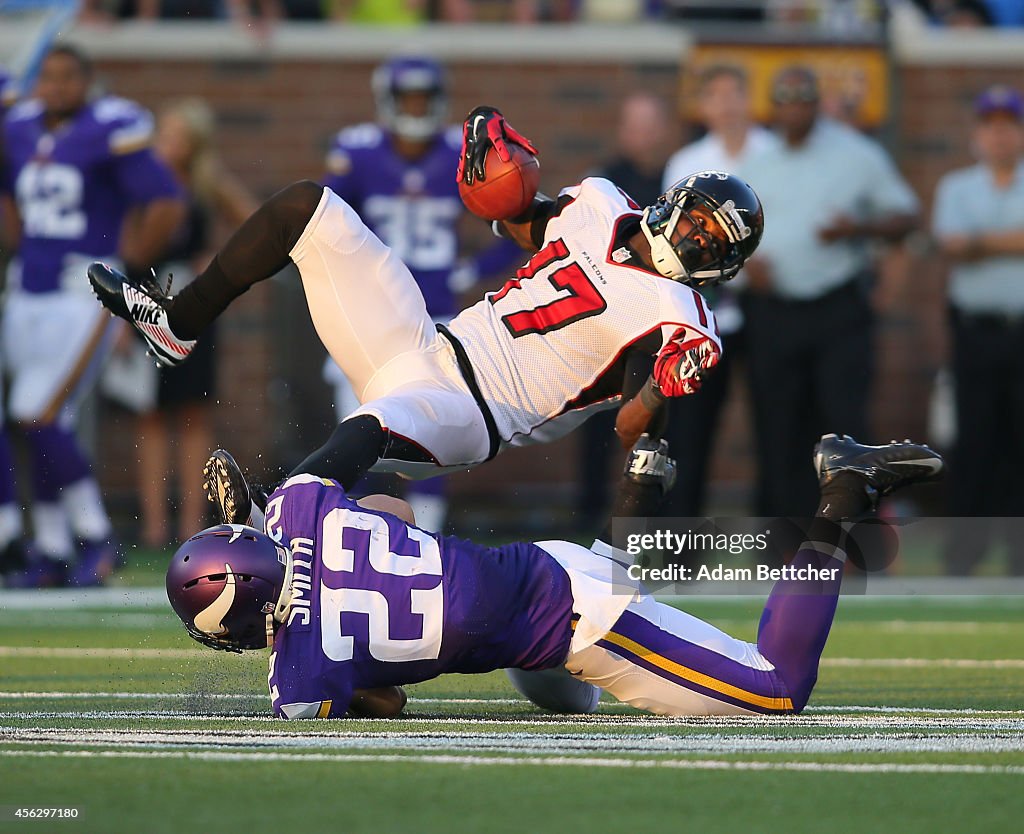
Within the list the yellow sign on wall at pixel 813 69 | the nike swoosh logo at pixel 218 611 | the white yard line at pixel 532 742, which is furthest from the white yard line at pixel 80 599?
the yellow sign on wall at pixel 813 69

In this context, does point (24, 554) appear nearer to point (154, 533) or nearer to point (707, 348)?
point (154, 533)

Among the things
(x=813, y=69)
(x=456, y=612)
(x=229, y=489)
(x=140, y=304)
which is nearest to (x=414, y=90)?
(x=140, y=304)

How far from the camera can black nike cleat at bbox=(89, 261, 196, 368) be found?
5309mm

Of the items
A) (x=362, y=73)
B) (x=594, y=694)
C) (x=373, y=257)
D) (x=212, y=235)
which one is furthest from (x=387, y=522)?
(x=362, y=73)

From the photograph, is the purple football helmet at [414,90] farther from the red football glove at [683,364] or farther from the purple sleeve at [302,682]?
the purple sleeve at [302,682]

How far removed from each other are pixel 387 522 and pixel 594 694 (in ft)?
2.77

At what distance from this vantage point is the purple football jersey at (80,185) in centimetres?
852

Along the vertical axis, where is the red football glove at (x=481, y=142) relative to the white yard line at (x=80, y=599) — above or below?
above

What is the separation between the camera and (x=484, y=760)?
11.7ft

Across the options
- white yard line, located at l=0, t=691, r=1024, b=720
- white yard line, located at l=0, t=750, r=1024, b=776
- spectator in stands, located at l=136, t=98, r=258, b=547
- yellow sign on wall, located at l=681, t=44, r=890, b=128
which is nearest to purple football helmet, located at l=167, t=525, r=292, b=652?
white yard line, located at l=0, t=750, r=1024, b=776

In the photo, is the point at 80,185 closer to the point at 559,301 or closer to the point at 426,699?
the point at 559,301

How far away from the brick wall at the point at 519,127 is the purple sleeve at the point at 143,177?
238 cm

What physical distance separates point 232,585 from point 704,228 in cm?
182

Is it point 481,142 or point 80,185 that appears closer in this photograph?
point 481,142
